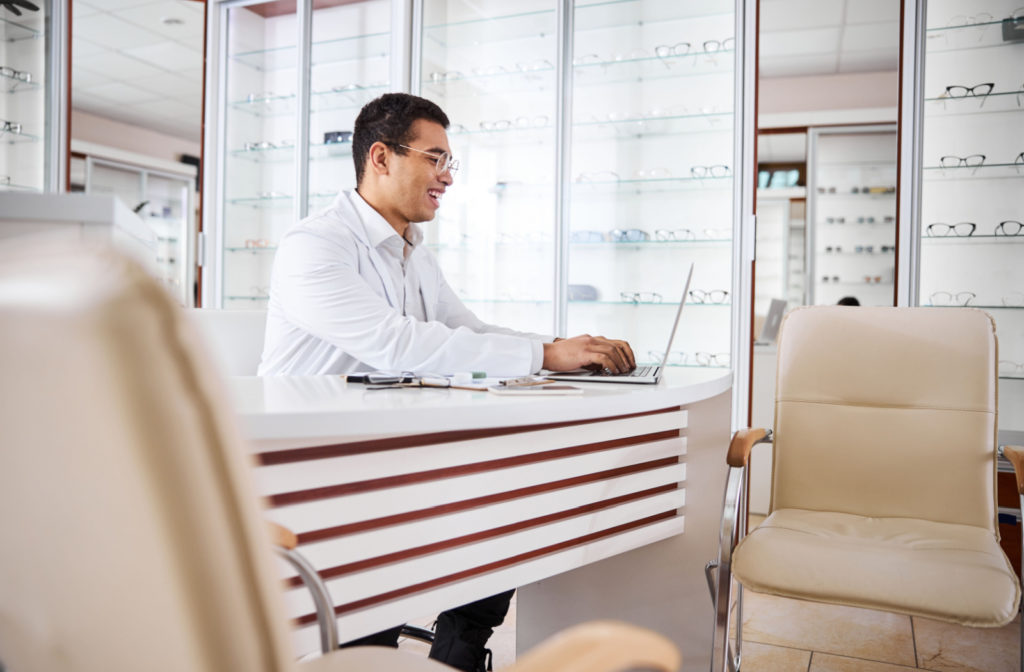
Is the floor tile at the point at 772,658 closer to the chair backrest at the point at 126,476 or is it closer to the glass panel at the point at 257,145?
the chair backrest at the point at 126,476

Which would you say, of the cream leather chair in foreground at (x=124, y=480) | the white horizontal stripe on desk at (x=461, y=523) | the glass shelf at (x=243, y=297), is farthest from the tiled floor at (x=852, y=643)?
the glass shelf at (x=243, y=297)

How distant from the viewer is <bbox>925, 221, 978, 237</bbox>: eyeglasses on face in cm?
328

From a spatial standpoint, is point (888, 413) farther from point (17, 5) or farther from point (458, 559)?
point (17, 5)

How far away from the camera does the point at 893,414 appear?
201 cm

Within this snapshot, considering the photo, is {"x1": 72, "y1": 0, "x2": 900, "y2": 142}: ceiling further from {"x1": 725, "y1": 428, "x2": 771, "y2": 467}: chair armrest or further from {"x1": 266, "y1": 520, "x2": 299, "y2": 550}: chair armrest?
{"x1": 266, "y1": 520, "x2": 299, "y2": 550}: chair armrest

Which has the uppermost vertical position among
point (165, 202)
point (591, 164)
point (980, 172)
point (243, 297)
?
point (165, 202)

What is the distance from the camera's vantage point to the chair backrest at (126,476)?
1.20 feet

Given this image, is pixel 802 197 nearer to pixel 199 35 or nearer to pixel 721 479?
pixel 199 35

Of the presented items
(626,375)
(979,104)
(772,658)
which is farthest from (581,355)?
(979,104)

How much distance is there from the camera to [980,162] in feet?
10.7

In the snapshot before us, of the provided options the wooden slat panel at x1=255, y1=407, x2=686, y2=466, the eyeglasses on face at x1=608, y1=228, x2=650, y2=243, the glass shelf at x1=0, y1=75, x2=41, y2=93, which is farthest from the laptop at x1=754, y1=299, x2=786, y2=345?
the glass shelf at x1=0, y1=75, x2=41, y2=93

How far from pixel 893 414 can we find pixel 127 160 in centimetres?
952

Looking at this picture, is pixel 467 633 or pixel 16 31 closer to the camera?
pixel 467 633

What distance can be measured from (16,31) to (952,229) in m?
4.73
